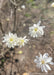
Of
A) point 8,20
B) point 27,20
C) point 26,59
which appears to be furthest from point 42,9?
point 26,59

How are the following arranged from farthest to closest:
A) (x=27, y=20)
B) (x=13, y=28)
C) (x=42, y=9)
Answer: (x=42, y=9) → (x=27, y=20) → (x=13, y=28)

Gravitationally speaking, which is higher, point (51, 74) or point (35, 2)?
point (35, 2)

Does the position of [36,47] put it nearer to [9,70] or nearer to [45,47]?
[45,47]

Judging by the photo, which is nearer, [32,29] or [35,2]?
[32,29]

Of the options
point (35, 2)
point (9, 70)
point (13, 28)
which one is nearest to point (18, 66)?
point (9, 70)

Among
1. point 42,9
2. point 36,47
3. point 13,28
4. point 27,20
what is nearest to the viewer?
point 13,28

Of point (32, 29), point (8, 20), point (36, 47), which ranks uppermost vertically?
point (32, 29)

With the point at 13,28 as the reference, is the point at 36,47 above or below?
below

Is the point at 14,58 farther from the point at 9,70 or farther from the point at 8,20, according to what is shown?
the point at 8,20

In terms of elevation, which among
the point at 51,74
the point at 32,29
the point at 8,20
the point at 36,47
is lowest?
the point at 51,74
